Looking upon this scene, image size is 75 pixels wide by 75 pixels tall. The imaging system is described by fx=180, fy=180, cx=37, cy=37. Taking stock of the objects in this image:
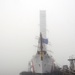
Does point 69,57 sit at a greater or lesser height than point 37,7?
lesser

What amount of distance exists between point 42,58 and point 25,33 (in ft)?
1.75

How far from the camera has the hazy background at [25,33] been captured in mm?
2994

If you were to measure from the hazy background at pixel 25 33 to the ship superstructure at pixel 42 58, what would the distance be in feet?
0.23

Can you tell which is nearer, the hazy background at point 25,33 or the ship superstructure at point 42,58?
the ship superstructure at point 42,58

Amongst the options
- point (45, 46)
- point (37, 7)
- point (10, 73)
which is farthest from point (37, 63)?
point (37, 7)

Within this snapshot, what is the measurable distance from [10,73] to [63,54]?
939 millimetres

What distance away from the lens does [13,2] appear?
3023 mm

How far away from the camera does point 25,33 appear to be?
3.00 metres

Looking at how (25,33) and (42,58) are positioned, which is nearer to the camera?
(42,58)

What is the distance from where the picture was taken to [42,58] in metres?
2.76

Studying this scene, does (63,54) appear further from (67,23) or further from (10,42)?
(10,42)

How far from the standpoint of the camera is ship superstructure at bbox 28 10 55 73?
278 centimetres

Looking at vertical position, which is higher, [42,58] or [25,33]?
[25,33]

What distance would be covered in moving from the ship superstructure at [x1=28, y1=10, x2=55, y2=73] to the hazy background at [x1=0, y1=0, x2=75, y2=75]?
0.07m
